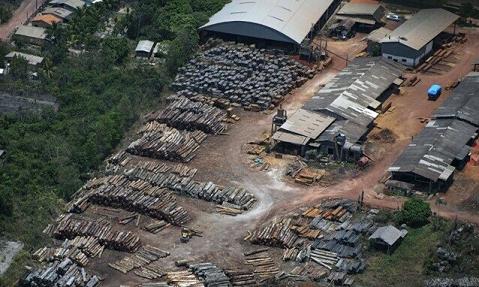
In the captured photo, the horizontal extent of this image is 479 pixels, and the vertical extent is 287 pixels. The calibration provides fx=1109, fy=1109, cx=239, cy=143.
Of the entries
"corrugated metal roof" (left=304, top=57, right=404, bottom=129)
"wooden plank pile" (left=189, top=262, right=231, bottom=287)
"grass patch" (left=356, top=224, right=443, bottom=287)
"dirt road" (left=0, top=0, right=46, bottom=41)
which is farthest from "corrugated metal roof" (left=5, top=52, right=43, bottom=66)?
"grass patch" (left=356, top=224, right=443, bottom=287)

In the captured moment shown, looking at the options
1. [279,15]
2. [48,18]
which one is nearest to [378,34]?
[279,15]

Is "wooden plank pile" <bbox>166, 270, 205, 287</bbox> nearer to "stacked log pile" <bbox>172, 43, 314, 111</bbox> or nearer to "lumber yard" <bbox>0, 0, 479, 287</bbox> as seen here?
"lumber yard" <bbox>0, 0, 479, 287</bbox>

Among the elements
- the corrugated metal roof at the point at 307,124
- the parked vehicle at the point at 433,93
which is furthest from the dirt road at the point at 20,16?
the parked vehicle at the point at 433,93

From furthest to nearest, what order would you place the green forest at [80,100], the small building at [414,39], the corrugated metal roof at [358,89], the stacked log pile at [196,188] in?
1. the small building at [414,39]
2. the corrugated metal roof at [358,89]
3. the stacked log pile at [196,188]
4. the green forest at [80,100]

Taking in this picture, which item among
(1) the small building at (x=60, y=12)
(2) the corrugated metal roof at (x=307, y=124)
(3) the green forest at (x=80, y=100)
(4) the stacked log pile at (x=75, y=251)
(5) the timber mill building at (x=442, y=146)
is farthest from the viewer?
(1) the small building at (x=60, y=12)

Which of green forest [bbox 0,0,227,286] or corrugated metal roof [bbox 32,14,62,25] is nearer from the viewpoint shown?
green forest [bbox 0,0,227,286]

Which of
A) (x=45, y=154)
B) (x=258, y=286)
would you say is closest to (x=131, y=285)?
(x=258, y=286)

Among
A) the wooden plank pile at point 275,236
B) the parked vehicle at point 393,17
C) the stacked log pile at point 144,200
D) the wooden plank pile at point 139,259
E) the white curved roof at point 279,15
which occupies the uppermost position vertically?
the white curved roof at point 279,15

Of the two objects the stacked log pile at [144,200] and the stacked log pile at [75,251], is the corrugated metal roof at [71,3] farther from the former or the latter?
the stacked log pile at [75,251]
